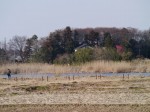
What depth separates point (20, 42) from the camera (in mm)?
65750

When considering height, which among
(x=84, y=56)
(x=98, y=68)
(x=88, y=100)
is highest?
(x=84, y=56)

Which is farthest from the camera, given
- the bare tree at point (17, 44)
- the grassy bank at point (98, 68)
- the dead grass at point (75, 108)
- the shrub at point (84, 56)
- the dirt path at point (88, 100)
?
the bare tree at point (17, 44)

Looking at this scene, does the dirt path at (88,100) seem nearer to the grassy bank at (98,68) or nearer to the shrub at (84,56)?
the grassy bank at (98,68)

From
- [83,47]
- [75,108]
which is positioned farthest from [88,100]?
[83,47]

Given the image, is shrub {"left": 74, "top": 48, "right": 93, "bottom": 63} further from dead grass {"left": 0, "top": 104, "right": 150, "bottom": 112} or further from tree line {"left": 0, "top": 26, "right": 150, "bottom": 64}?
dead grass {"left": 0, "top": 104, "right": 150, "bottom": 112}

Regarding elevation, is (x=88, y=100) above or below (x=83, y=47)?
below

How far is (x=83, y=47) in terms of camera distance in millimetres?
46656

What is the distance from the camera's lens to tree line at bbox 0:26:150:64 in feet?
119

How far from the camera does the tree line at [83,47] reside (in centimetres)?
3616

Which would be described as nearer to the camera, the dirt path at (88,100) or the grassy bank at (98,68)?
the dirt path at (88,100)

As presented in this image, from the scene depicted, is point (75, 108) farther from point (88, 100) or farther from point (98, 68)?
point (98, 68)

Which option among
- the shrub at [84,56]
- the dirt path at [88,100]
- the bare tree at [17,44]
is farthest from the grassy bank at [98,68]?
the bare tree at [17,44]

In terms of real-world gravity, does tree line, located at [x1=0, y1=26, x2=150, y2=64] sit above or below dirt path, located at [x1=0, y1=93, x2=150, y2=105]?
above

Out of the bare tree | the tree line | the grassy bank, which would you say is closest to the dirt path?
the grassy bank
